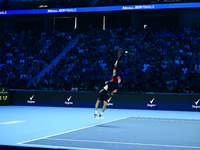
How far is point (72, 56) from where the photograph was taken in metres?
35.8

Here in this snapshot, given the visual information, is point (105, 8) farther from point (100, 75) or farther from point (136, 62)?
point (100, 75)

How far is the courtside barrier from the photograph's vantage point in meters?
24.8

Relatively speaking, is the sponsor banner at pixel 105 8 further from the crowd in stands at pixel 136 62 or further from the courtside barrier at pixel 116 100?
the courtside barrier at pixel 116 100

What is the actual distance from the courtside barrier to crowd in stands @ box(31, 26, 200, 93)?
0.76m

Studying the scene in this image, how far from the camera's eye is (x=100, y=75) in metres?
29.7

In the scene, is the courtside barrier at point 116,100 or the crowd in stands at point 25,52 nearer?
the courtside barrier at point 116,100

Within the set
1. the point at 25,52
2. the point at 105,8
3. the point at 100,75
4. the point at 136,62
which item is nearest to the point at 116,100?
the point at 100,75

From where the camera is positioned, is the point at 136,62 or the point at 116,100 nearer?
the point at 116,100

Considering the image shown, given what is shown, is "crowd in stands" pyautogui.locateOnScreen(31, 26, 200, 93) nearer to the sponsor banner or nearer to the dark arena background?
the dark arena background

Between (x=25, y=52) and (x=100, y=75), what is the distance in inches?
503

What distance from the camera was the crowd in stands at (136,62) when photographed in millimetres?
27312

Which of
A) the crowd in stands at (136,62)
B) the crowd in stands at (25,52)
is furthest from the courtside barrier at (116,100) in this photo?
the crowd in stands at (25,52)

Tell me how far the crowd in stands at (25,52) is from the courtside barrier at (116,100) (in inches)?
87.7

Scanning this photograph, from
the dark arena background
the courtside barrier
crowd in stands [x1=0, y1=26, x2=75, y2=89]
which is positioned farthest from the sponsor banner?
the courtside barrier
